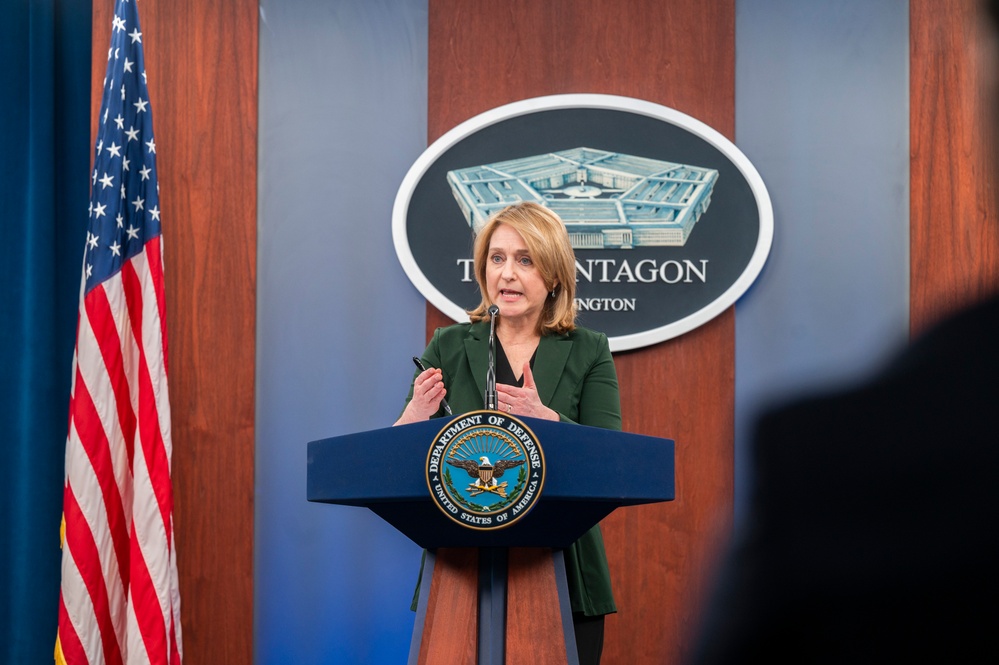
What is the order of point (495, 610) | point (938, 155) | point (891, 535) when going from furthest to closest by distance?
point (938, 155), point (495, 610), point (891, 535)

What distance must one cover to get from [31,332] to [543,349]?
5.93 feet

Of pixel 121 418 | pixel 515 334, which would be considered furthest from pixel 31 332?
pixel 515 334

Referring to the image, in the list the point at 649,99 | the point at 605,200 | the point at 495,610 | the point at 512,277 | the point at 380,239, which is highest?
the point at 649,99

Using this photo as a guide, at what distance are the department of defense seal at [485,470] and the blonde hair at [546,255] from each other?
3.01 feet

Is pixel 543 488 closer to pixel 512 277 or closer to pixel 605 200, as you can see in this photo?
pixel 512 277

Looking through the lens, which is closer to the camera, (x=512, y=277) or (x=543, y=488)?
(x=543, y=488)

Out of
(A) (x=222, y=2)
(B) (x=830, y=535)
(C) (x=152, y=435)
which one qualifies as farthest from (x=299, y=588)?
(B) (x=830, y=535)

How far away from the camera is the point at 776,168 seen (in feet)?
10.5

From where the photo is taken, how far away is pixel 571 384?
223cm

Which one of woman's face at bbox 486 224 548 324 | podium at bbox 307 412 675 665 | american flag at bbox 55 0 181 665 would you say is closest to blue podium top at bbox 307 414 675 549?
podium at bbox 307 412 675 665

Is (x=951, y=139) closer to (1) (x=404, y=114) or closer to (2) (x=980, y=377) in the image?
(1) (x=404, y=114)

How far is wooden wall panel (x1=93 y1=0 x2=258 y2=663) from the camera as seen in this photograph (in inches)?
125

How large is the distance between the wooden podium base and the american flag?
4.86ft

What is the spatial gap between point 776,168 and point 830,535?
302 centimetres
